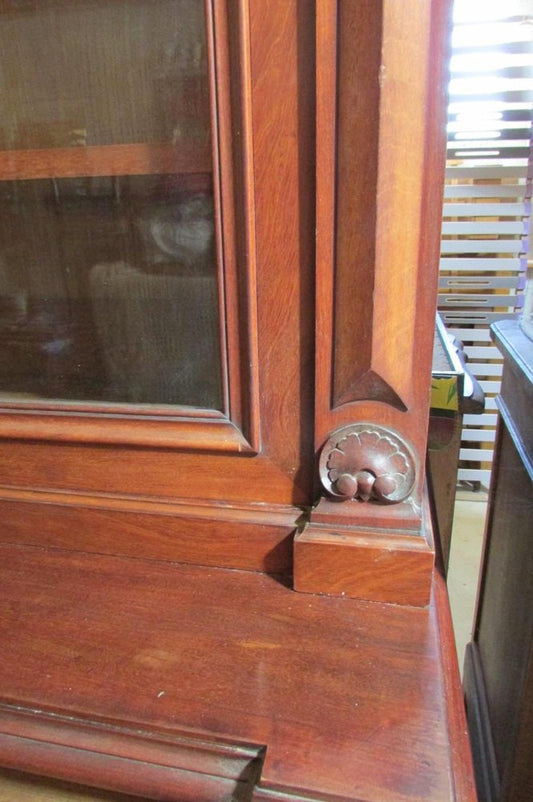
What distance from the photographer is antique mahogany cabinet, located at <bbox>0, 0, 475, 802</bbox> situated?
14.1 inches

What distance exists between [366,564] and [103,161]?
38 cm

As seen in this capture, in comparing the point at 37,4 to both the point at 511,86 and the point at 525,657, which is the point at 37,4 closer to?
the point at 525,657

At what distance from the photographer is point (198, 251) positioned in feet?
1.48

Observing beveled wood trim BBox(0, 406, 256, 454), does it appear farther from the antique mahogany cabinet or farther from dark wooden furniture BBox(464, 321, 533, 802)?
dark wooden furniture BBox(464, 321, 533, 802)

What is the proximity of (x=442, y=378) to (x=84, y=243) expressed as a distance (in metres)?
0.51

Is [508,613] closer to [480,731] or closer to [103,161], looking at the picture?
[480,731]

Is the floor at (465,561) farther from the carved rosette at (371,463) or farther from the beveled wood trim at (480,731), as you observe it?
the carved rosette at (371,463)

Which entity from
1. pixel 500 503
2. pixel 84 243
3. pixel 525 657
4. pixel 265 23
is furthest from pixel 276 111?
pixel 500 503

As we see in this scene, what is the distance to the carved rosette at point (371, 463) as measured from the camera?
1.46 feet

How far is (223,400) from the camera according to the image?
476mm

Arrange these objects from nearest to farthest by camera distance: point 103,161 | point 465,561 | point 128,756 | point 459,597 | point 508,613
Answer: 1. point 128,756
2. point 103,161
3. point 508,613
4. point 459,597
5. point 465,561

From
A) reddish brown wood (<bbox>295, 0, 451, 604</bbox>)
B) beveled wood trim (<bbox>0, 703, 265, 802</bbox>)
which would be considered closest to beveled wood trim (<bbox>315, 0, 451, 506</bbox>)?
reddish brown wood (<bbox>295, 0, 451, 604</bbox>)

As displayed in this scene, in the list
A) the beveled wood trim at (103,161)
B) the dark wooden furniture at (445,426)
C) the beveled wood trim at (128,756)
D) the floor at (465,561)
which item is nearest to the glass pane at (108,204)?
the beveled wood trim at (103,161)

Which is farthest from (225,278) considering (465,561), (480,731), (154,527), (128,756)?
(465,561)
